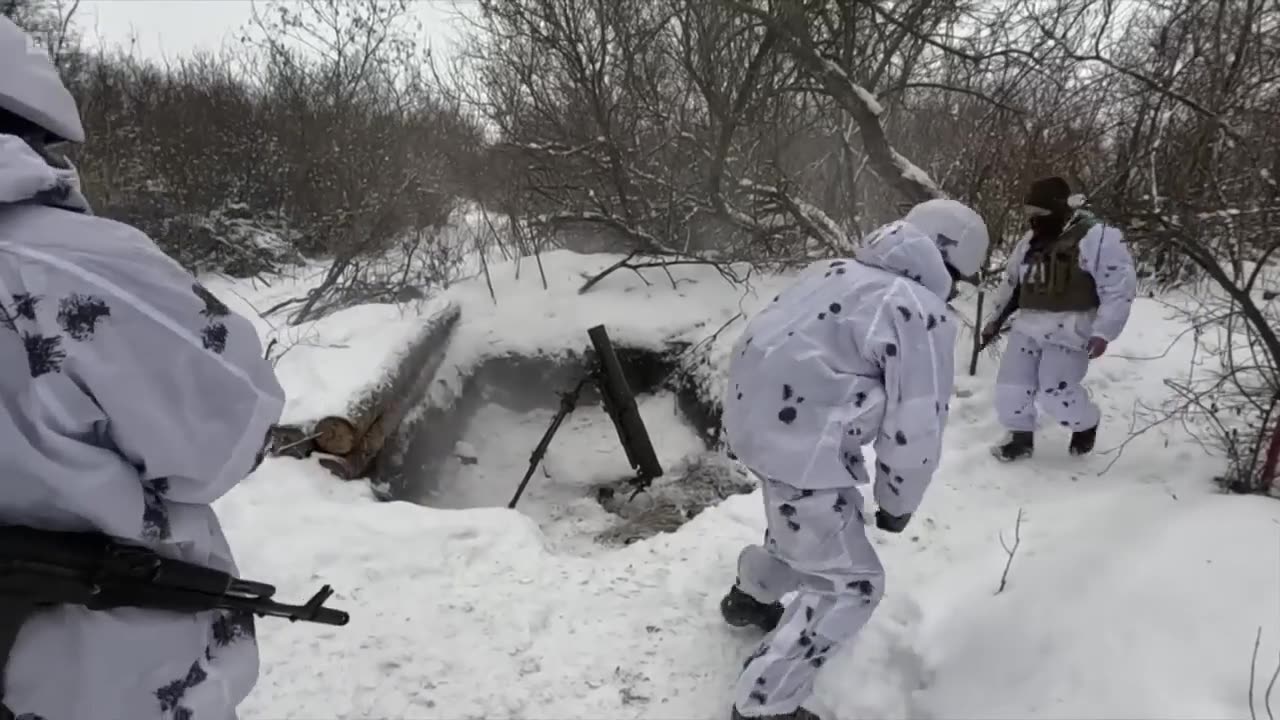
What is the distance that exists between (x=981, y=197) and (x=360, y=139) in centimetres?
1134

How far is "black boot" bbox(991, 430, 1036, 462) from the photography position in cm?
410

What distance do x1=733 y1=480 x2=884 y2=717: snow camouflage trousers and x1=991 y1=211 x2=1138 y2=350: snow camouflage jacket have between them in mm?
2072

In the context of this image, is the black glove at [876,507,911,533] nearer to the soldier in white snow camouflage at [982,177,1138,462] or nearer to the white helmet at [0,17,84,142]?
the soldier in white snow camouflage at [982,177,1138,462]

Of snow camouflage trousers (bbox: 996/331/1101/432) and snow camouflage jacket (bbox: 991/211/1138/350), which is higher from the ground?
snow camouflage jacket (bbox: 991/211/1138/350)

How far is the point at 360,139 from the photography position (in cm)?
1330

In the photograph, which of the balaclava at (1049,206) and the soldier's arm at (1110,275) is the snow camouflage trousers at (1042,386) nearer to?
the soldier's arm at (1110,275)

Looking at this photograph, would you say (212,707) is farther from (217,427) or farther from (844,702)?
(844,702)

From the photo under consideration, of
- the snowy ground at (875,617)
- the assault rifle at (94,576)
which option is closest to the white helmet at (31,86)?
the assault rifle at (94,576)

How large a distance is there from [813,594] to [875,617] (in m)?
0.68

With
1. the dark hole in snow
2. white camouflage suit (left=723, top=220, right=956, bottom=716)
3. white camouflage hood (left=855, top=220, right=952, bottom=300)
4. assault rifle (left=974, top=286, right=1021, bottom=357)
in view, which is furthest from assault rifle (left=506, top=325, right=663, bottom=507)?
white camouflage hood (left=855, top=220, right=952, bottom=300)

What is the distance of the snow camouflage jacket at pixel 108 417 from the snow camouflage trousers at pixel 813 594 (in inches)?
64.1

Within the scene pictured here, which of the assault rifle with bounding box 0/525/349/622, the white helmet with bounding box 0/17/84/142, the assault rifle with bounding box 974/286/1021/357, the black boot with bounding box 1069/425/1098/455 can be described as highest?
the white helmet with bounding box 0/17/84/142

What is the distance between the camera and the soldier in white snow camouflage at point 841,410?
2.18m

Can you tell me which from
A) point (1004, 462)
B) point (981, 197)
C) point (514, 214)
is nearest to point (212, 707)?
point (1004, 462)
